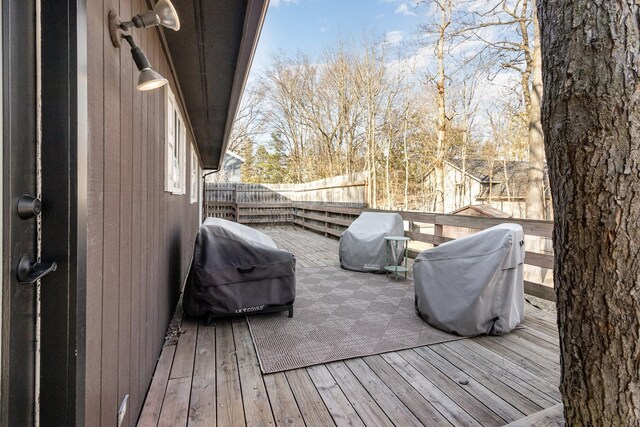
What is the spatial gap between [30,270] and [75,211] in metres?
0.17

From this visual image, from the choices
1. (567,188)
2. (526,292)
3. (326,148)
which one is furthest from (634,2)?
(326,148)

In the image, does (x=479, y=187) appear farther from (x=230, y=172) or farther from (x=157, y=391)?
(x=157, y=391)

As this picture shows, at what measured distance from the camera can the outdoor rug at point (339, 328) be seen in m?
2.45

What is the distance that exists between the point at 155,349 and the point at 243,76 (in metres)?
2.14

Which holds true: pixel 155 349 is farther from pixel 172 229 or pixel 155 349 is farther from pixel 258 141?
pixel 258 141

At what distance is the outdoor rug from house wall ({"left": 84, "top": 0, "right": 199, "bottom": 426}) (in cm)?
88

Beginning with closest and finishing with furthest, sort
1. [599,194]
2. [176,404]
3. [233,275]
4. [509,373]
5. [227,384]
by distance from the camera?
1. [599,194]
2. [176,404]
3. [227,384]
4. [509,373]
5. [233,275]

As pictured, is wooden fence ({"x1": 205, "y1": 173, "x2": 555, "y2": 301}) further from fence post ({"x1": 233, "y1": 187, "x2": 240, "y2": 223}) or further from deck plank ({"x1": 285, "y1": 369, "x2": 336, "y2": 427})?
deck plank ({"x1": 285, "y1": 369, "x2": 336, "y2": 427})

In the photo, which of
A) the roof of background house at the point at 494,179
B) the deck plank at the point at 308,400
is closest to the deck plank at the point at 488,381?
the deck plank at the point at 308,400

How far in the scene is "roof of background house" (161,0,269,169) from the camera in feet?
6.03

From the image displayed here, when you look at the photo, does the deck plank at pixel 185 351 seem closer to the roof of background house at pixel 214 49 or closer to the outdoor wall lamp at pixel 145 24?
the outdoor wall lamp at pixel 145 24

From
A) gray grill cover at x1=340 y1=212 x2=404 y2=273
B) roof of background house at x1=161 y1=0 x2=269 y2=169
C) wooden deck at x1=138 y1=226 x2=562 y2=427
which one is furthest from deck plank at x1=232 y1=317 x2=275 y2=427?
gray grill cover at x1=340 y1=212 x2=404 y2=273

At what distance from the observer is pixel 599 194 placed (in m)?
1.07

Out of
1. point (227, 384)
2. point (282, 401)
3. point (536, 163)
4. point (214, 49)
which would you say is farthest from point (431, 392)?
point (536, 163)
